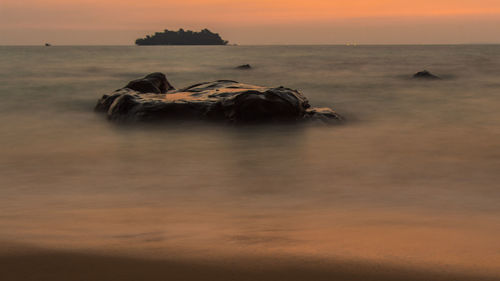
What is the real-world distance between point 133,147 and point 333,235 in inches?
174

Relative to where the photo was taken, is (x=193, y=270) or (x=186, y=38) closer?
(x=193, y=270)

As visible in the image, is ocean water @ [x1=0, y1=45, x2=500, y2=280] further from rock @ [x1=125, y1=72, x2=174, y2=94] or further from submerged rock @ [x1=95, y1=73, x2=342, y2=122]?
rock @ [x1=125, y1=72, x2=174, y2=94]

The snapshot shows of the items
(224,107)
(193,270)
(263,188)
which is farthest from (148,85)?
(193,270)

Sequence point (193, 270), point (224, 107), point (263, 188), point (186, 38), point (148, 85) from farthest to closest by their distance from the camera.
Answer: point (186, 38), point (148, 85), point (224, 107), point (263, 188), point (193, 270)

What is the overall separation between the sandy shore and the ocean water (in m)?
0.13

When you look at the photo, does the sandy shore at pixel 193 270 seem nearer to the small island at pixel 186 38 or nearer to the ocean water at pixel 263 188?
the ocean water at pixel 263 188

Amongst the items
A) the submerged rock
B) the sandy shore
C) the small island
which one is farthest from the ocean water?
the small island

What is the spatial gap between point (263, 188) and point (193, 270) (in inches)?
101

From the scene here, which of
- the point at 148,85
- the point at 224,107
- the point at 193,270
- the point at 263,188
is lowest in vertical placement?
the point at 193,270

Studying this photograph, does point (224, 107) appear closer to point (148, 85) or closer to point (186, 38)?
point (148, 85)

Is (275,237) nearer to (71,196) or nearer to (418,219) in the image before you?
(418,219)

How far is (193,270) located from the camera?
2.13m

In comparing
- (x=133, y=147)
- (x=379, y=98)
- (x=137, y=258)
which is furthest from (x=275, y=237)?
(x=379, y=98)

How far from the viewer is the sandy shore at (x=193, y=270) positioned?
2059mm
